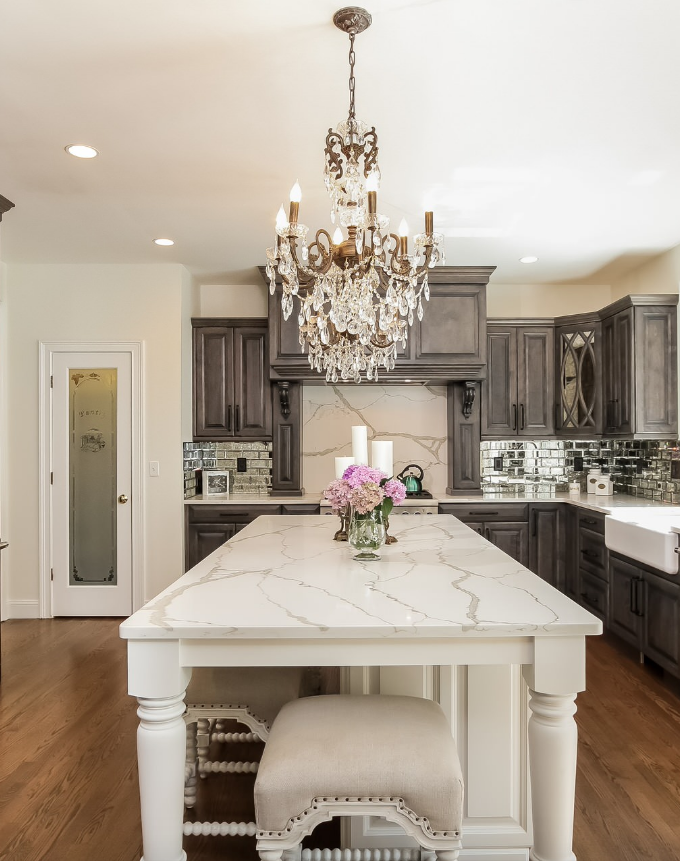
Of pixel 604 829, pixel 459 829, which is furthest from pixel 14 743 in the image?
pixel 604 829

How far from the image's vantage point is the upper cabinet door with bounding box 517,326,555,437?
17.1 ft

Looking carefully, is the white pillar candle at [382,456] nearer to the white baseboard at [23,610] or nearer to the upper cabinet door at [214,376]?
the upper cabinet door at [214,376]

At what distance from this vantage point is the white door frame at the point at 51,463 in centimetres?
485

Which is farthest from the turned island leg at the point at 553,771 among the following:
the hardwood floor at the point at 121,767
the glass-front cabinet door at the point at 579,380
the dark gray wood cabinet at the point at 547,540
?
the glass-front cabinet door at the point at 579,380

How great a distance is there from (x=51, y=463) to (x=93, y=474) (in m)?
0.32

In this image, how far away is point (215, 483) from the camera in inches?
206

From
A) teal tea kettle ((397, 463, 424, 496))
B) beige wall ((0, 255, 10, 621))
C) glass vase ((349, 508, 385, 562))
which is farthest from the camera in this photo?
teal tea kettle ((397, 463, 424, 496))

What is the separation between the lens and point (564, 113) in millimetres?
2631

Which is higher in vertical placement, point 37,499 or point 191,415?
point 191,415

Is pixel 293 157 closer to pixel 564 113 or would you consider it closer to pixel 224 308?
pixel 564 113

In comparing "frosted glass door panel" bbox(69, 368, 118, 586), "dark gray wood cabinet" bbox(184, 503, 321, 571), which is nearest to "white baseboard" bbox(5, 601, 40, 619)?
"frosted glass door panel" bbox(69, 368, 118, 586)

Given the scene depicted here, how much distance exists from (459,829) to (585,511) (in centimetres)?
343

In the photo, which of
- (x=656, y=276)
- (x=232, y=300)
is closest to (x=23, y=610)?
(x=232, y=300)

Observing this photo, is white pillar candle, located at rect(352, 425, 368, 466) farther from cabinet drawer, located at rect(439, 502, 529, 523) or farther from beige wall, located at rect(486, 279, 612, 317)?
beige wall, located at rect(486, 279, 612, 317)
